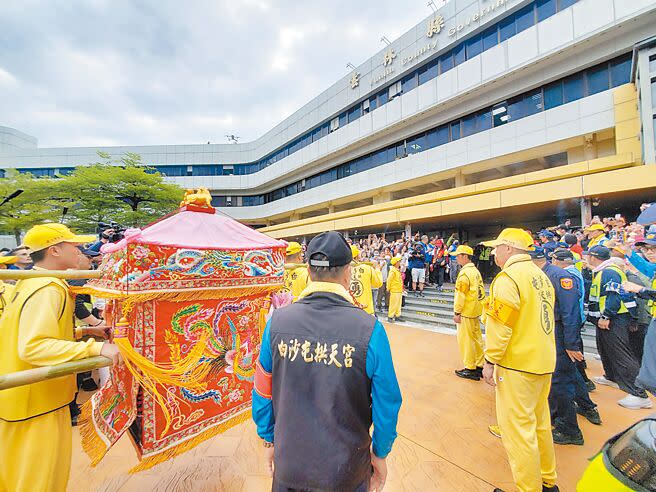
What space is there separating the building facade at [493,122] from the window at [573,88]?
0.12 ft

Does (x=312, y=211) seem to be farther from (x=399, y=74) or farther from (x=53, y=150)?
(x=53, y=150)

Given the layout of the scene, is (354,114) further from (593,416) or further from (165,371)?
(165,371)

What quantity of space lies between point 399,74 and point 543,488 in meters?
18.6

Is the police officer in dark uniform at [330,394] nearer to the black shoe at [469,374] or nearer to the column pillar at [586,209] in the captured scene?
the black shoe at [469,374]

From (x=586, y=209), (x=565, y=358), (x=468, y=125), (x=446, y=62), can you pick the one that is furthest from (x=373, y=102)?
(x=565, y=358)

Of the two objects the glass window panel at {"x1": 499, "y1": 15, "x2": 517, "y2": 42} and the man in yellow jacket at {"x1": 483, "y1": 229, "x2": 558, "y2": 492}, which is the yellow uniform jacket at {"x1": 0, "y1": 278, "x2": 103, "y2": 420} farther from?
the glass window panel at {"x1": 499, "y1": 15, "x2": 517, "y2": 42}

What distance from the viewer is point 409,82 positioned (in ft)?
53.2

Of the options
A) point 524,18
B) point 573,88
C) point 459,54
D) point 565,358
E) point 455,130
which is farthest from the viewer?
point 455,130

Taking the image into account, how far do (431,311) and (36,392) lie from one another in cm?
794

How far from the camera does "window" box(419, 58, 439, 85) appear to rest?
1499 centimetres

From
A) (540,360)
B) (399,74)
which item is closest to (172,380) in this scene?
(540,360)

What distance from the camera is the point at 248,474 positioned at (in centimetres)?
237

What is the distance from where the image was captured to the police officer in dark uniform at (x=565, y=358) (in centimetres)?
274

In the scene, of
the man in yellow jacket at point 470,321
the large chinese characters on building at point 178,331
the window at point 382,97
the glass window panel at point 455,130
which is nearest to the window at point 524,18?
the glass window panel at point 455,130
